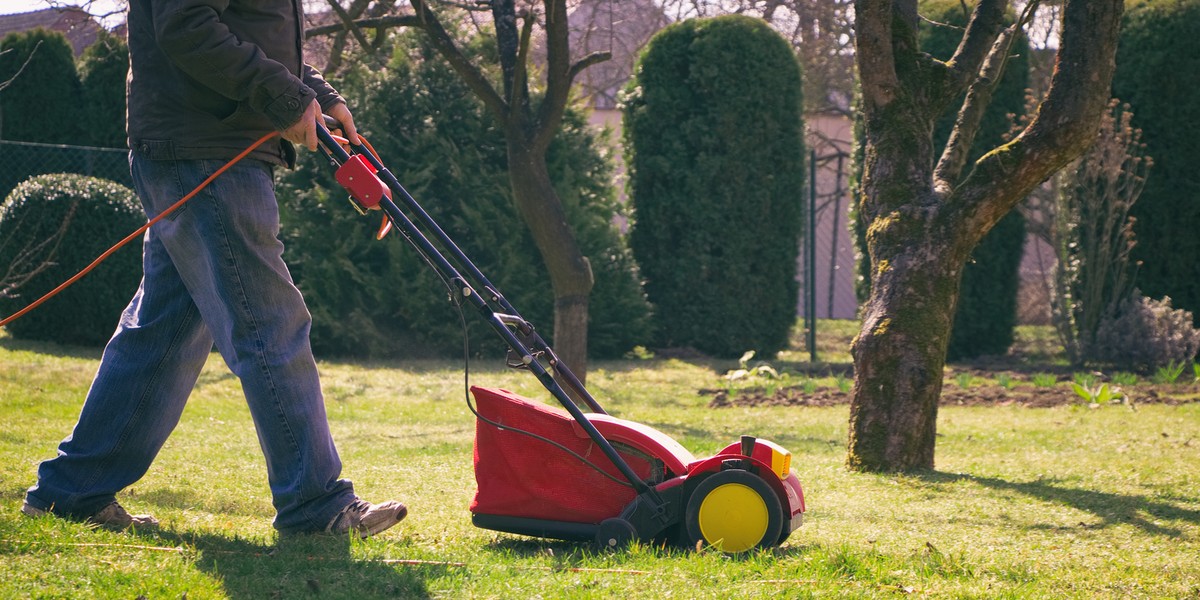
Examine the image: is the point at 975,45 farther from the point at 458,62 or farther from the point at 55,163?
the point at 55,163

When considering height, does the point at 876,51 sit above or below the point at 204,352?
above

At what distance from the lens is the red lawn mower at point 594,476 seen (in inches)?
141

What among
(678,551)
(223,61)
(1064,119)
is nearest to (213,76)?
(223,61)

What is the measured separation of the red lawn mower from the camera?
11.7ft

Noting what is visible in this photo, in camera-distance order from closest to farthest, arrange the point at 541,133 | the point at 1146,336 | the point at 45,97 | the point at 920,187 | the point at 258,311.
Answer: the point at 258,311 → the point at 920,187 → the point at 541,133 → the point at 1146,336 → the point at 45,97

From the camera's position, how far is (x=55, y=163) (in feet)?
40.2

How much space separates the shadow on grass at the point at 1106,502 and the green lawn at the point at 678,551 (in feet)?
0.05

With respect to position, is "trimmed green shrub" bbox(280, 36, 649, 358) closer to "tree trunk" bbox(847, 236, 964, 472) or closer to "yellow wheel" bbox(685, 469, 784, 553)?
"tree trunk" bbox(847, 236, 964, 472)

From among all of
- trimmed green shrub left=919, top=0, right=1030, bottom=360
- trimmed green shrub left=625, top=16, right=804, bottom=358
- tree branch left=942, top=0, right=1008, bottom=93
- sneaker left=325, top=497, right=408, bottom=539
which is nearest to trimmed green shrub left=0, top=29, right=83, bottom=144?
trimmed green shrub left=625, top=16, right=804, bottom=358

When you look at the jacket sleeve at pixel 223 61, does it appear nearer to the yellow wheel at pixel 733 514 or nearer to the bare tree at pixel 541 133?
the yellow wheel at pixel 733 514

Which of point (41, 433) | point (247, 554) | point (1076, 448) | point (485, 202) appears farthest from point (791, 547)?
point (485, 202)

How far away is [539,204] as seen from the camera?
27.8 feet

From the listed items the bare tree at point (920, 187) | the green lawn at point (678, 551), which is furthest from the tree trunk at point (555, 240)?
the bare tree at point (920, 187)

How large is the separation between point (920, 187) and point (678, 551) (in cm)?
262
